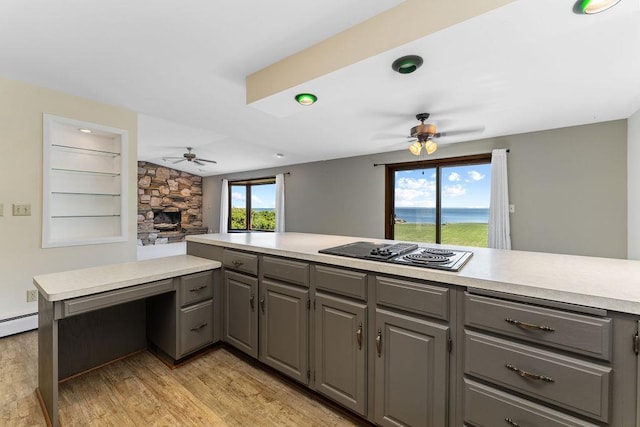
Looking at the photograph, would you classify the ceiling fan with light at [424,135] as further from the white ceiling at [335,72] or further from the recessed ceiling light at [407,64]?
the recessed ceiling light at [407,64]

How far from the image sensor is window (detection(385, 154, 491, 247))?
4359 mm

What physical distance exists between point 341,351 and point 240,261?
102 cm

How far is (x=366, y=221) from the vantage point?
526 centimetres

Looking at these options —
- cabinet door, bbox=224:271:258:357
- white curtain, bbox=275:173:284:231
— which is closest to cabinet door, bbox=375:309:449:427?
cabinet door, bbox=224:271:258:357

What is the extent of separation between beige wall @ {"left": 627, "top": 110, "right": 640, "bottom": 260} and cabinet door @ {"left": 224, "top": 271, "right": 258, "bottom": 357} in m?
3.89

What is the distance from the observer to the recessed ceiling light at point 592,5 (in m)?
1.20

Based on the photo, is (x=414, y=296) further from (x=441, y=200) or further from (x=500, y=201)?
(x=441, y=200)

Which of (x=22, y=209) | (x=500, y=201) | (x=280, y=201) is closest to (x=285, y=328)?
(x=22, y=209)

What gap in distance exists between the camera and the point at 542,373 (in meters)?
1.03

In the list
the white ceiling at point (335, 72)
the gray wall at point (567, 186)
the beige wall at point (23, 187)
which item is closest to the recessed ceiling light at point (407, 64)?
the white ceiling at point (335, 72)

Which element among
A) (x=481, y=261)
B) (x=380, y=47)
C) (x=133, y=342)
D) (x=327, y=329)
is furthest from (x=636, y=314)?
(x=133, y=342)

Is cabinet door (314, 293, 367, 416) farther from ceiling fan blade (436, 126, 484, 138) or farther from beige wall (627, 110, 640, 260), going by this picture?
beige wall (627, 110, 640, 260)

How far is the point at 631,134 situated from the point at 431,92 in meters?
2.49

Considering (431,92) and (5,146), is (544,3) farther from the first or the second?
(5,146)
